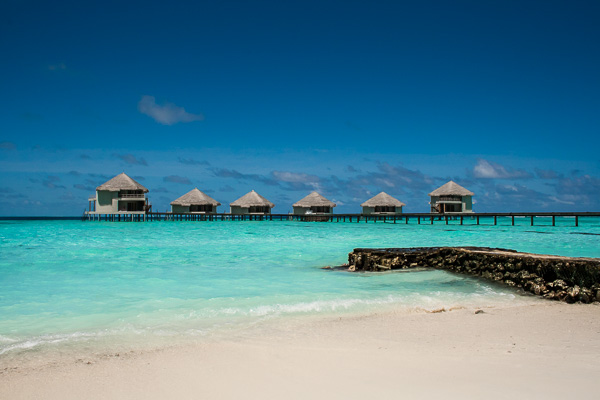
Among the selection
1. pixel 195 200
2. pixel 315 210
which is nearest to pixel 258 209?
pixel 315 210

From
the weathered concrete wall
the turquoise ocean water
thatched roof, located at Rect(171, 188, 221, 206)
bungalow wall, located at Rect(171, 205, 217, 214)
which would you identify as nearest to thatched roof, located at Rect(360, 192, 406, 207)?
thatched roof, located at Rect(171, 188, 221, 206)

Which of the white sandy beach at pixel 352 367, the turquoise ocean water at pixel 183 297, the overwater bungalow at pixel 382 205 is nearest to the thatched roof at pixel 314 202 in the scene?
the overwater bungalow at pixel 382 205

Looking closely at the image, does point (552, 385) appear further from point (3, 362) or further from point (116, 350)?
point (3, 362)

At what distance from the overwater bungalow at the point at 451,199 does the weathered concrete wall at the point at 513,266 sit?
3893 centimetres

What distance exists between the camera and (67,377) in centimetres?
298

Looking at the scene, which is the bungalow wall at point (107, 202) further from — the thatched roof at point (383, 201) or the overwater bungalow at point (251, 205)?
the thatched roof at point (383, 201)

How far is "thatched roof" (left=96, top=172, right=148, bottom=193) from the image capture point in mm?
42438

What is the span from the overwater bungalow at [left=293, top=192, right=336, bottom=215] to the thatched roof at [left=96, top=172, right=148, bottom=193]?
1759 cm

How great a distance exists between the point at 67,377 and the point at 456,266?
7534 mm

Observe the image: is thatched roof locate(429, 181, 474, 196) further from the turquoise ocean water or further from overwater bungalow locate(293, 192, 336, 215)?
the turquoise ocean water

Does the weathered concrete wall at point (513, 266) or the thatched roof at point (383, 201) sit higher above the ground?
the thatched roof at point (383, 201)

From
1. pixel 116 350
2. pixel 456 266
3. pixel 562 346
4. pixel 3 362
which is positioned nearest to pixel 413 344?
pixel 562 346

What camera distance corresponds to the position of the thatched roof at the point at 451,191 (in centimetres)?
4594

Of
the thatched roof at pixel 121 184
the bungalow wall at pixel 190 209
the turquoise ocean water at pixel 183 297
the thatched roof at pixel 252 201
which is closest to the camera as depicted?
the turquoise ocean water at pixel 183 297
